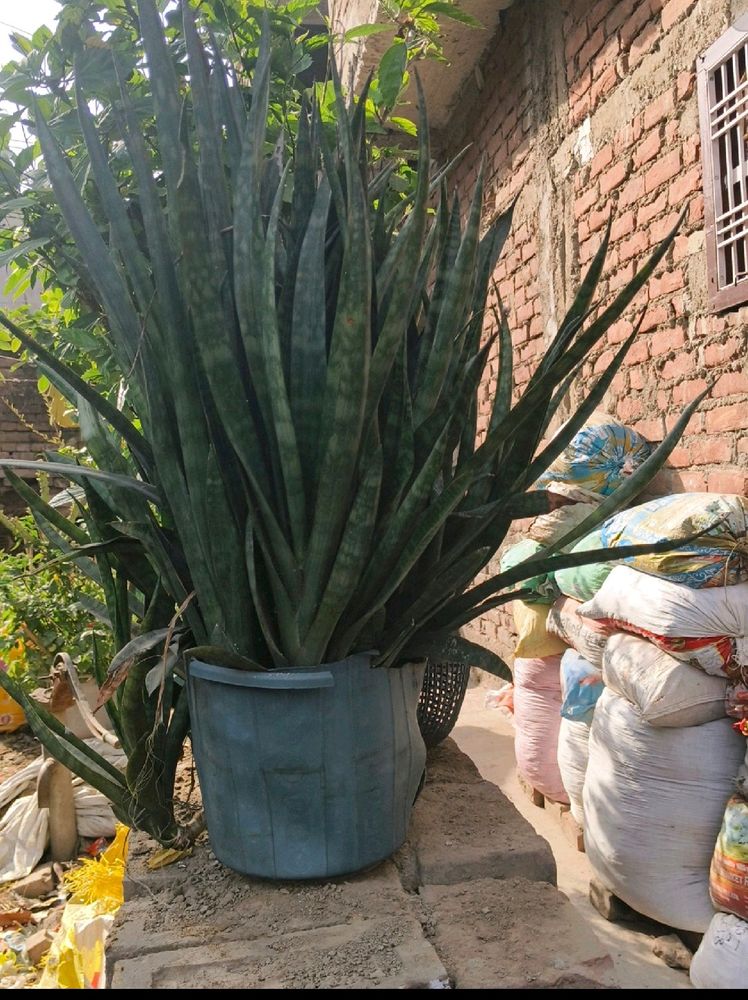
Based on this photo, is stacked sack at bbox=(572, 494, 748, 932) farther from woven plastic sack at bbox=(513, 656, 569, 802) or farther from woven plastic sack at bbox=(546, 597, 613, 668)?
woven plastic sack at bbox=(513, 656, 569, 802)

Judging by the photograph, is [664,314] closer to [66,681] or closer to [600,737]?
[600,737]

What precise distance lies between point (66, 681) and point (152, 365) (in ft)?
7.19

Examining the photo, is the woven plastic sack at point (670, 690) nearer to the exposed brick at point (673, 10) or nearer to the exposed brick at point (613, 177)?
the exposed brick at point (613, 177)

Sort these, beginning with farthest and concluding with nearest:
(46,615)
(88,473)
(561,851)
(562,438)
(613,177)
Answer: (46,615), (613,177), (561,851), (562,438), (88,473)

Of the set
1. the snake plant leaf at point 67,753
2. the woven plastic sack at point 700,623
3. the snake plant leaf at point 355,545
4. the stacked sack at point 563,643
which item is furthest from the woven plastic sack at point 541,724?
the snake plant leaf at point 355,545

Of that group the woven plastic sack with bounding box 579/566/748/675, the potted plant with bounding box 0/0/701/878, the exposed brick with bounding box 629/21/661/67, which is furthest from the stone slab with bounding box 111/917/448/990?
the exposed brick with bounding box 629/21/661/67

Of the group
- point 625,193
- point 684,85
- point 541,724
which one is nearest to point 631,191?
point 625,193

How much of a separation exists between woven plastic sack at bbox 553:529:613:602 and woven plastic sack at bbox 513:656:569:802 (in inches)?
16.3

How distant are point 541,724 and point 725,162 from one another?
1852mm

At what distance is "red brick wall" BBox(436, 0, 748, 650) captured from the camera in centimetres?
227

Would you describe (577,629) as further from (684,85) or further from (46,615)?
(46,615)

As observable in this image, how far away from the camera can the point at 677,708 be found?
1919 millimetres

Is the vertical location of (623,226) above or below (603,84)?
below

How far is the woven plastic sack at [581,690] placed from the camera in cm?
242
